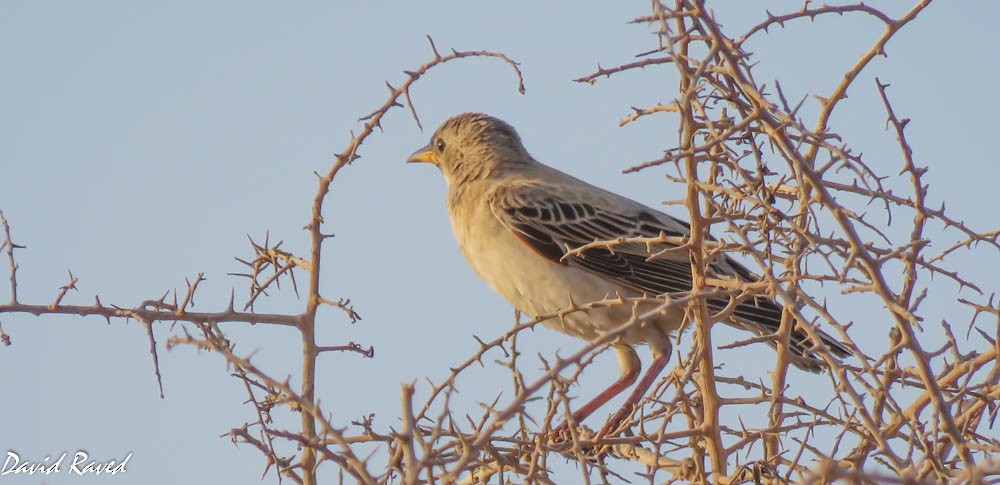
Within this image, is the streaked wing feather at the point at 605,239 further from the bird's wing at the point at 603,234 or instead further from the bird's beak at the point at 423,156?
the bird's beak at the point at 423,156

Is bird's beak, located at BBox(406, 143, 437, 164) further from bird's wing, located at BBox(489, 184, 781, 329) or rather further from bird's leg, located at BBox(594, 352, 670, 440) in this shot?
bird's leg, located at BBox(594, 352, 670, 440)

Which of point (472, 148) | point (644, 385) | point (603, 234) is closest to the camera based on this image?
point (644, 385)

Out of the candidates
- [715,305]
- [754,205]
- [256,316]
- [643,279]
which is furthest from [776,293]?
[643,279]

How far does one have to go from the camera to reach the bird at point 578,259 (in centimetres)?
712

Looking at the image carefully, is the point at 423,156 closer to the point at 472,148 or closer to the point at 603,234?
the point at 472,148

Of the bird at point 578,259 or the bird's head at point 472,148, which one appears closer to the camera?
the bird at point 578,259

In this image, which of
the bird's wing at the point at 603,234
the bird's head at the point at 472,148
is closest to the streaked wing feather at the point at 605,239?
the bird's wing at the point at 603,234

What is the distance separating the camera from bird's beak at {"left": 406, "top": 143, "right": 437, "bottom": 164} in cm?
888

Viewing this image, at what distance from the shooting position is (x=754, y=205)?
415cm

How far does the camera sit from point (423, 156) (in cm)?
893

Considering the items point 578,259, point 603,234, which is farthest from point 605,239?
point 578,259

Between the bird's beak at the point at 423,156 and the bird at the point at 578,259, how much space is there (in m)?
0.59

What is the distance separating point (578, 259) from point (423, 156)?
1.97 meters

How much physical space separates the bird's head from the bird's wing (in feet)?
1.97
